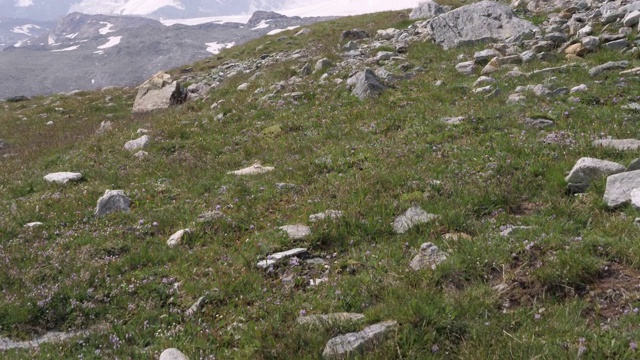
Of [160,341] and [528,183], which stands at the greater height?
[528,183]

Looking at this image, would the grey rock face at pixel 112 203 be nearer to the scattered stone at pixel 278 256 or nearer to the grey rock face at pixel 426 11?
the scattered stone at pixel 278 256

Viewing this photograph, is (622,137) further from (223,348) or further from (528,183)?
(223,348)

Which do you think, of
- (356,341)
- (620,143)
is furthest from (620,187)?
(356,341)

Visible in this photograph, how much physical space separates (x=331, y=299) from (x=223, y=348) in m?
1.25

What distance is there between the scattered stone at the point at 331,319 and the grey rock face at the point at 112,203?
5641mm

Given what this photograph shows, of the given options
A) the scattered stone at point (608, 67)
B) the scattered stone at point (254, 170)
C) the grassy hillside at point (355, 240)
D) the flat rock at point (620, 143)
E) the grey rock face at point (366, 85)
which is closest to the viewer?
the grassy hillside at point (355, 240)

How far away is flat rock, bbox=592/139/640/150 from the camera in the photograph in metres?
7.59

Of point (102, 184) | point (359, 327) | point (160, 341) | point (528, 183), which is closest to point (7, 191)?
point (102, 184)

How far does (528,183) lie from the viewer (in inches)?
285

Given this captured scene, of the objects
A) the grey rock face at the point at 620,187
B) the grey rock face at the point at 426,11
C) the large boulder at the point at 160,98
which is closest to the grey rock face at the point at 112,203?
the grey rock face at the point at 620,187

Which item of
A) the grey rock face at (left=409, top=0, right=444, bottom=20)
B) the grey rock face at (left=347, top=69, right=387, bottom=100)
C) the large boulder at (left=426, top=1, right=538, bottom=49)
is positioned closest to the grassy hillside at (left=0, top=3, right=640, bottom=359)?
the grey rock face at (left=347, top=69, right=387, bottom=100)

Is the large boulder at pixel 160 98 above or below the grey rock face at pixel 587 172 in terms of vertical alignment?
below

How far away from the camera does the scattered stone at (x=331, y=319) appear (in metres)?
4.61

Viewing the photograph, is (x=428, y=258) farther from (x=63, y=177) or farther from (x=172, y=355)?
(x=63, y=177)
